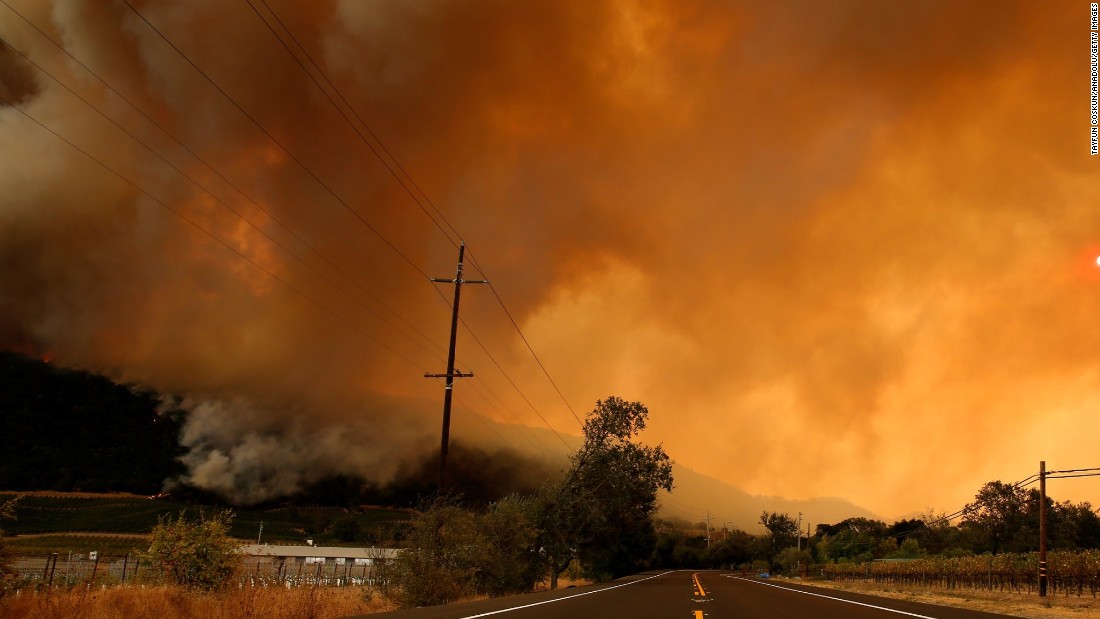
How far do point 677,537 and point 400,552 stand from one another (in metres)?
177

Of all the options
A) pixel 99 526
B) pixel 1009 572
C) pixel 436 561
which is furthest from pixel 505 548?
pixel 99 526

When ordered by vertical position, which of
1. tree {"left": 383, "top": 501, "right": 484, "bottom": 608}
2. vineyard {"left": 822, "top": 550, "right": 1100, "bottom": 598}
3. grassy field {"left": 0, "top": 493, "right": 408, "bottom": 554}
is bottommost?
grassy field {"left": 0, "top": 493, "right": 408, "bottom": 554}

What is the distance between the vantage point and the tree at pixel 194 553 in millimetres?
24234

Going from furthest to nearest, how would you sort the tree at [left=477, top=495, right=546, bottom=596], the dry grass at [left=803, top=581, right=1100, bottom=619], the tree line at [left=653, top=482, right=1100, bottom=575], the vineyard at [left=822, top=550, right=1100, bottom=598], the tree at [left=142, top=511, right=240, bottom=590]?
the tree line at [left=653, top=482, right=1100, bottom=575]
the vineyard at [left=822, top=550, right=1100, bottom=598]
the tree at [left=477, top=495, right=546, bottom=596]
the dry grass at [left=803, top=581, right=1100, bottom=619]
the tree at [left=142, top=511, right=240, bottom=590]

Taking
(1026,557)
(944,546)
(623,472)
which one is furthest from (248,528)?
(1026,557)

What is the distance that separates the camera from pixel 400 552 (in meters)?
28.8

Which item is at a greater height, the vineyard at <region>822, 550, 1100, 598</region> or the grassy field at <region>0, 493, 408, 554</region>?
the vineyard at <region>822, 550, 1100, 598</region>

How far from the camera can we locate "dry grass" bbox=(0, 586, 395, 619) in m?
15.1

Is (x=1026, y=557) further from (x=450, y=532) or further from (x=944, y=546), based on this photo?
(x=944, y=546)

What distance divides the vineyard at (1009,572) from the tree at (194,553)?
5160 cm

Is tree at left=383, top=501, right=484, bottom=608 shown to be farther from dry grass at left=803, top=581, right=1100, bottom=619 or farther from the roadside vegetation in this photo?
dry grass at left=803, top=581, right=1100, bottom=619

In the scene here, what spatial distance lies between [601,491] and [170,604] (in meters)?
56.9

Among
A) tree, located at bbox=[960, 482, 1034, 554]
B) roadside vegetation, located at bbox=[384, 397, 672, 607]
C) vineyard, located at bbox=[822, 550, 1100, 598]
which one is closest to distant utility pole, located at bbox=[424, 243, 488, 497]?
roadside vegetation, located at bbox=[384, 397, 672, 607]

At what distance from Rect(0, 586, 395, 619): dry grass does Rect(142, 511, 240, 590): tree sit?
4.71m
